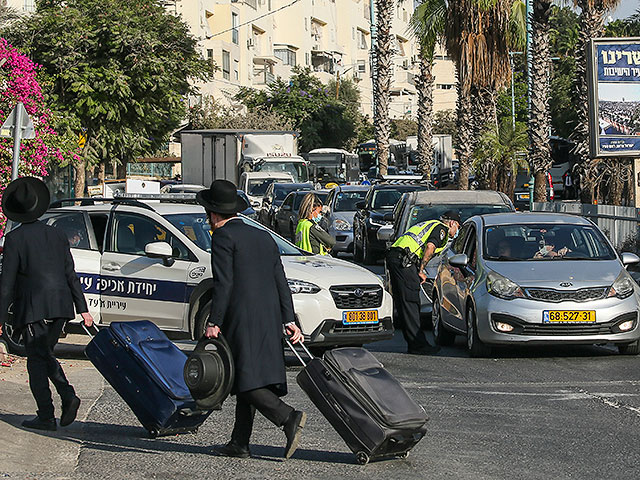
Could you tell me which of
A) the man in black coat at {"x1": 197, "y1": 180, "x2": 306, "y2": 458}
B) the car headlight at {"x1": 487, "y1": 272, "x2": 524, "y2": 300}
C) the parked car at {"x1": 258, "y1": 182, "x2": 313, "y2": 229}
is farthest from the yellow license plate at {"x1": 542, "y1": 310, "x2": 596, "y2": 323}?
the parked car at {"x1": 258, "y1": 182, "x2": 313, "y2": 229}

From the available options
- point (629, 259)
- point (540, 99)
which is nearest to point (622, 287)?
point (629, 259)

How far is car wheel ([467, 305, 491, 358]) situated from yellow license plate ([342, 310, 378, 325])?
3.68 ft

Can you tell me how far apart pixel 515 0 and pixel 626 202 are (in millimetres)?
12201

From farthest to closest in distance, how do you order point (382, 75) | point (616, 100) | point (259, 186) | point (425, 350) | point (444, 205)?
point (382, 75) → point (259, 186) → point (616, 100) → point (444, 205) → point (425, 350)

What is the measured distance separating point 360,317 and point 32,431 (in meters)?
4.61

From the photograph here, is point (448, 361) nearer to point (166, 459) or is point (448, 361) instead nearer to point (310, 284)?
point (310, 284)

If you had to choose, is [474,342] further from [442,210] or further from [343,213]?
[343,213]

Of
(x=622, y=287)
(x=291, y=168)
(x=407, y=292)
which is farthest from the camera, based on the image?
(x=291, y=168)

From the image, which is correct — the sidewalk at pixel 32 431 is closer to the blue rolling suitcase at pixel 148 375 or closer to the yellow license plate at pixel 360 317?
the blue rolling suitcase at pixel 148 375

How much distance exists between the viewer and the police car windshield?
18.6 meters

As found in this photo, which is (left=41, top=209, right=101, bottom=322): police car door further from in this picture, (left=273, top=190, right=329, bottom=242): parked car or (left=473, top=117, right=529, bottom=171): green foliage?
(left=473, top=117, right=529, bottom=171): green foliage

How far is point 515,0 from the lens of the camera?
128 feet

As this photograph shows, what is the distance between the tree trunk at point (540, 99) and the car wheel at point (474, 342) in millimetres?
16728

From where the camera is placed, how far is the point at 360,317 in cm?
1228
